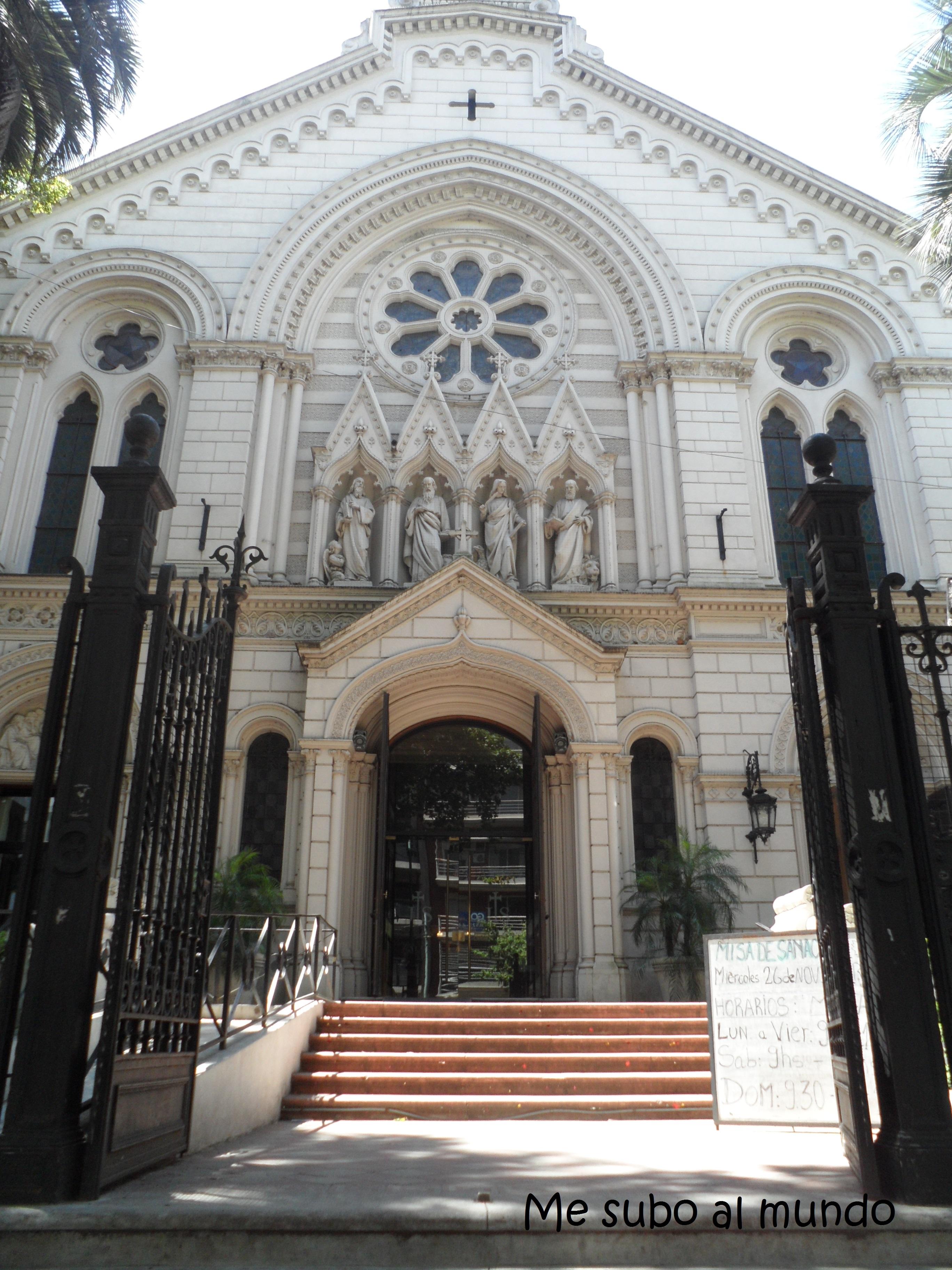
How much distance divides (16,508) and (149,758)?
45.5ft

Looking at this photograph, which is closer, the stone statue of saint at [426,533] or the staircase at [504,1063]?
the staircase at [504,1063]

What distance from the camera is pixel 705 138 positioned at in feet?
70.7

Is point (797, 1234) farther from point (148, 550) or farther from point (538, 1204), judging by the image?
point (148, 550)

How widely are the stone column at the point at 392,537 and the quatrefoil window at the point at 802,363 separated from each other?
8.12 meters

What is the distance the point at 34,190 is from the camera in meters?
16.7

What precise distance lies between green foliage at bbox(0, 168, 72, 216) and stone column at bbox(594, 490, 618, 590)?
10.8 metres

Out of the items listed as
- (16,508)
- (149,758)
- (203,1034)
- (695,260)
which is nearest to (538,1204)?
(149,758)

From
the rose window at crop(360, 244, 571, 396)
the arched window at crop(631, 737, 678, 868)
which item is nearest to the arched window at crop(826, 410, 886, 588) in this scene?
the arched window at crop(631, 737, 678, 868)

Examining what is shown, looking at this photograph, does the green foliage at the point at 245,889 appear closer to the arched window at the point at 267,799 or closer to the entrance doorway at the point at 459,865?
the arched window at the point at 267,799

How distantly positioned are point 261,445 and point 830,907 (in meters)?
14.5

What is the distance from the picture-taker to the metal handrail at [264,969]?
852cm

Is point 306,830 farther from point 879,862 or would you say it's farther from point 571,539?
point 879,862

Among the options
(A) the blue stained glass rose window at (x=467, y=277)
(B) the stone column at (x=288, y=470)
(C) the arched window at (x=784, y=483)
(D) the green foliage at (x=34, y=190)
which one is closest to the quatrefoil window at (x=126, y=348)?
(D) the green foliage at (x=34, y=190)

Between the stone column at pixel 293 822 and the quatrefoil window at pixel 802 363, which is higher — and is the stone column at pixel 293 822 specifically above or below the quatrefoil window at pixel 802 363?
below
